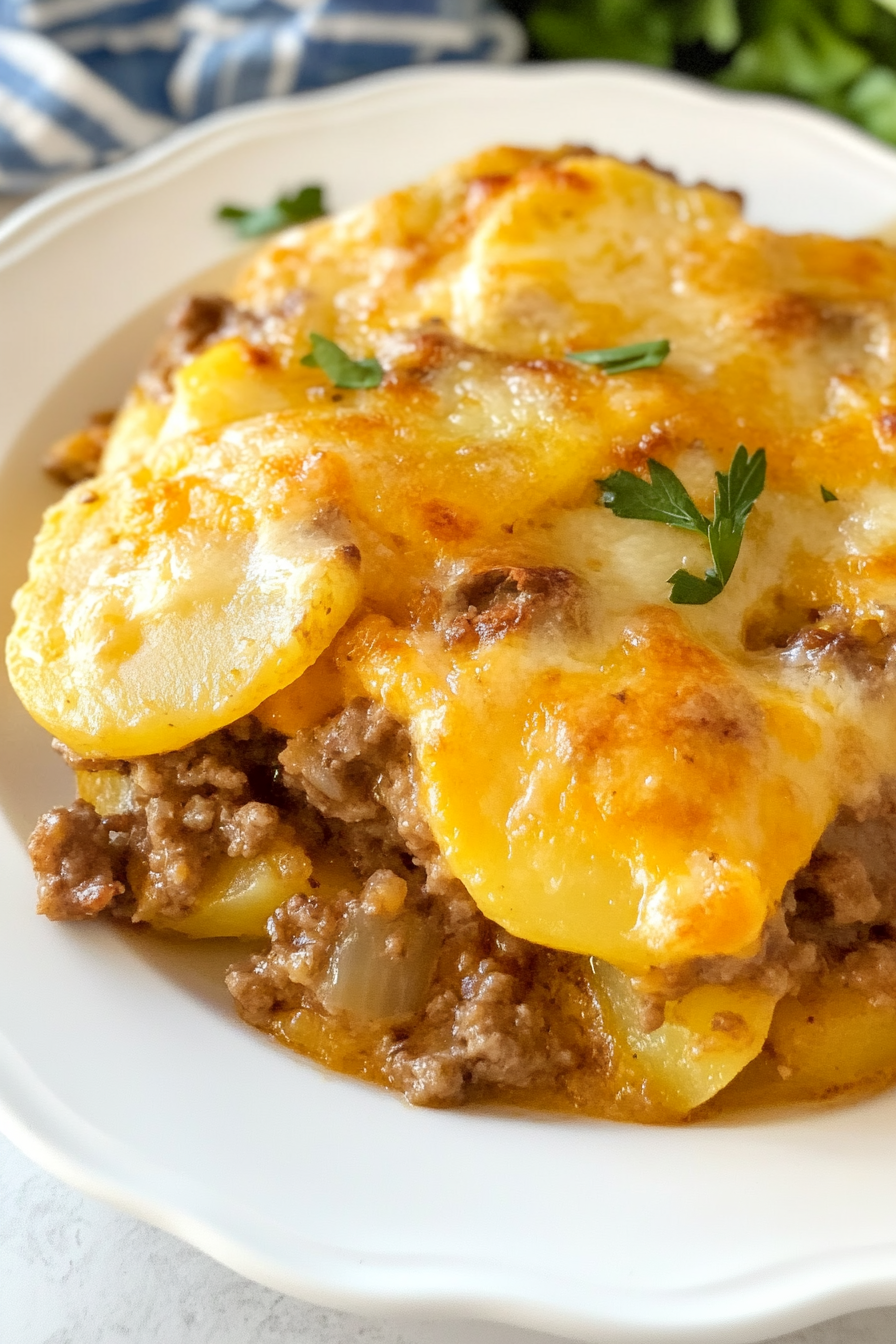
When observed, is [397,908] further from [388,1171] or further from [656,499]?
[656,499]

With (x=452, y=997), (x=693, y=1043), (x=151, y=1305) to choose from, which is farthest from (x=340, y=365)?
(x=151, y=1305)

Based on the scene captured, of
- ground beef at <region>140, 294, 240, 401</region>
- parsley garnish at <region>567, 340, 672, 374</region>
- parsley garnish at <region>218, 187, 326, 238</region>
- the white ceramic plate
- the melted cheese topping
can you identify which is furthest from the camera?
parsley garnish at <region>218, 187, 326, 238</region>

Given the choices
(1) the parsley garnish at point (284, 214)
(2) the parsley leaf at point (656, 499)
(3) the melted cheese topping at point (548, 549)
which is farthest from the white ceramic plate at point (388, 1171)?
(1) the parsley garnish at point (284, 214)

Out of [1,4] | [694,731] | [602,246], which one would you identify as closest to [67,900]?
[694,731]

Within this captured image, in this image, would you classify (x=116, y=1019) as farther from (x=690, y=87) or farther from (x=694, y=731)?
(x=690, y=87)

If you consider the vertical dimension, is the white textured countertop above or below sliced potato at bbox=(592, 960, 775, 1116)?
below

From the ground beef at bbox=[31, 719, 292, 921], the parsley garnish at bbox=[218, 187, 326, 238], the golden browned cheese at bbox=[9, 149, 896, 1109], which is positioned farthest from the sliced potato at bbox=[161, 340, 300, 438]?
the parsley garnish at bbox=[218, 187, 326, 238]

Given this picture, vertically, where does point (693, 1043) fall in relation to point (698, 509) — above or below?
below

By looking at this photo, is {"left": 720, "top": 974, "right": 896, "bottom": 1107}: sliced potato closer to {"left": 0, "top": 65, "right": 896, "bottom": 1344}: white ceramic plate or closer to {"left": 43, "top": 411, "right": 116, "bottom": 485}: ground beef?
{"left": 0, "top": 65, "right": 896, "bottom": 1344}: white ceramic plate
